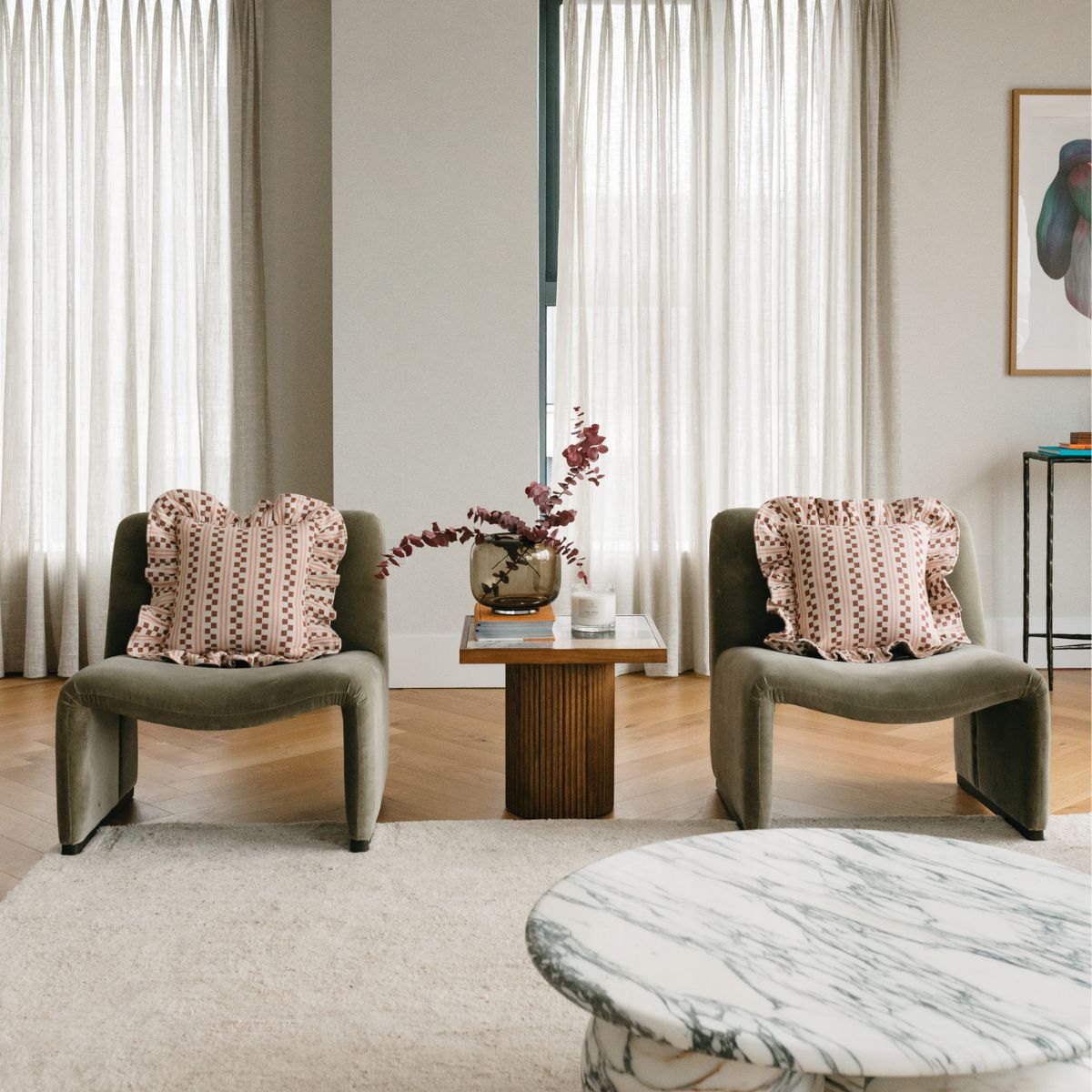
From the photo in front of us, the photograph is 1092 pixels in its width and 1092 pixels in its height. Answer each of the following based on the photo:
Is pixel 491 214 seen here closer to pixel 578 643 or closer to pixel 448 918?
pixel 578 643

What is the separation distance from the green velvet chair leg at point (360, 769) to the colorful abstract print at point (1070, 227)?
3.51 m

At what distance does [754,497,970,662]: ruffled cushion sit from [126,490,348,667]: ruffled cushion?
3.85 ft

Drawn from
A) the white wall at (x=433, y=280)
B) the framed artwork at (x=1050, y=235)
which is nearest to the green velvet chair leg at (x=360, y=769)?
the white wall at (x=433, y=280)

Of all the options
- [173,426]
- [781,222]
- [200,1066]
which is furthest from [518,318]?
[200,1066]

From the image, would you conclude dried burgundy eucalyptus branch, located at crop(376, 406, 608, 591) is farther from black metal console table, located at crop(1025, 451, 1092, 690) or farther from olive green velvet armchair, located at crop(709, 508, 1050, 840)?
black metal console table, located at crop(1025, 451, 1092, 690)

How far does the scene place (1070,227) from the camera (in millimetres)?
4562

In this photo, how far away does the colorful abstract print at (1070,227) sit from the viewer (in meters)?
4.55

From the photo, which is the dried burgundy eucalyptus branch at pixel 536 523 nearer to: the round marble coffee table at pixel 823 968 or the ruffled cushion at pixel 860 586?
the ruffled cushion at pixel 860 586

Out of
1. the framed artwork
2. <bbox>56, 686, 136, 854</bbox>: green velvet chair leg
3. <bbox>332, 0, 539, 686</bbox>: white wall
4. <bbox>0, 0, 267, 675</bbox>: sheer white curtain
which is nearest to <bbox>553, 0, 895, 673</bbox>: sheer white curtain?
<bbox>332, 0, 539, 686</bbox>: white wall

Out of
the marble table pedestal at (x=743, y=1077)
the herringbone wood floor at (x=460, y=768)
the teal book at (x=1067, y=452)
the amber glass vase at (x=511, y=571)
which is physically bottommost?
the herringbone wood floor at (x=460, y=768)

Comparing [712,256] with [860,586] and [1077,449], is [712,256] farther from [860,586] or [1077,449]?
[860,586]

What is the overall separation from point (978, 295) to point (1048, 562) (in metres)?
1.16

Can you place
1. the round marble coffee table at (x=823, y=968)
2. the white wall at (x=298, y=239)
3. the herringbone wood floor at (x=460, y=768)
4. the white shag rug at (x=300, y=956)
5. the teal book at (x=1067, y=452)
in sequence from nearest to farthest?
the round marble coffee table at (x=823, y=968) < the white shag rug at (x=300, y=956) < the herringbone wood floor at (x=460, y=768) < the teal book at (x=1067, y=452) < the white wall at (x=298, y=239)

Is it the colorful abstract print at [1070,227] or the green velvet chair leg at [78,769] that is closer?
the green velvet chair leg at [78,769]
